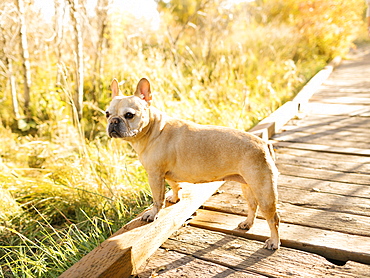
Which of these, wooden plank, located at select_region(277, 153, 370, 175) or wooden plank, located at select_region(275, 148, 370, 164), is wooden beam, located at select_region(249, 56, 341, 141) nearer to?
wooden plank, located at select_region(275, 148, 370, 164)

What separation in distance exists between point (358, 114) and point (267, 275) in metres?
4.56

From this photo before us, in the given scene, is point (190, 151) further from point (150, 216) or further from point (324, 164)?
point (324, 164)

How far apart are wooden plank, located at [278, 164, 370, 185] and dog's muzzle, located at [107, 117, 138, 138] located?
6.73ft

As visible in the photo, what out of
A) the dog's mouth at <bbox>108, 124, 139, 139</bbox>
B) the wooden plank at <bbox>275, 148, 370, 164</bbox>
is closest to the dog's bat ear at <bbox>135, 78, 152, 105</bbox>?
the dog's mouth at <bbox>108, 124, 139, 139</bbox>

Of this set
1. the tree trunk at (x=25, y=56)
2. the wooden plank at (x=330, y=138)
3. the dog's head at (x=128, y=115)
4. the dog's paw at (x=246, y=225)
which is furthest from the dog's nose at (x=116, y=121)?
the tree trunk at (x=25, y=56)

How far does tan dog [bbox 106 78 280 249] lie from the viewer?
214 centimetres

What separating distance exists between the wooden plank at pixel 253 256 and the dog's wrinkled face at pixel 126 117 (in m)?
0.90

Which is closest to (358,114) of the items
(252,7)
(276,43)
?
(276,43)

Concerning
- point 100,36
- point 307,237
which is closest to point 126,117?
point 307,237

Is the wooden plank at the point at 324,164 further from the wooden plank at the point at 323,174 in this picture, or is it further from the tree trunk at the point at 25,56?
the tree trunk at the point at 25,56

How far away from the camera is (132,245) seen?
2105 mm

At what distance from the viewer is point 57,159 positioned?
4262 mm

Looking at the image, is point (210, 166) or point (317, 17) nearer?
point (210, 166)

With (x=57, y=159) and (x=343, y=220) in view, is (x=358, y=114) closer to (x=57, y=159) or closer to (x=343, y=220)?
(x=343, y=220)
